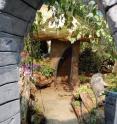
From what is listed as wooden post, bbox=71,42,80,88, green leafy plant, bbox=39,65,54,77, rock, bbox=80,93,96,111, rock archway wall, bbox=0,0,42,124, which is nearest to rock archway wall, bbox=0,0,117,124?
rock archway wall, bbox=0,0,42,124

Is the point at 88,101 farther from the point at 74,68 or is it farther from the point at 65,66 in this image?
the point at 65,66

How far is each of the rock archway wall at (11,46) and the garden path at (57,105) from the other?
575 centimetres

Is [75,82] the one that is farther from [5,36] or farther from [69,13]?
[5,36]

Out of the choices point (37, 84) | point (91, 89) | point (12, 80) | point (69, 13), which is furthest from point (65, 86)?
point (12, 80)

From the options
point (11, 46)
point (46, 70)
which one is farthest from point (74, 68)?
point (11, 46)

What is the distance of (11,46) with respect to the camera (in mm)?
3537

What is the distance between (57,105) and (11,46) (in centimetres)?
721

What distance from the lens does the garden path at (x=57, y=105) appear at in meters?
9.55

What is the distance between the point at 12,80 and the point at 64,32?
26.0ft

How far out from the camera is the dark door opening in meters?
13.1

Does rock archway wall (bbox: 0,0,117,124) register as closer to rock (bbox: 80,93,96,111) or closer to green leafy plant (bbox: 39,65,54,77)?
rock (bbox: 80,93,96,111)

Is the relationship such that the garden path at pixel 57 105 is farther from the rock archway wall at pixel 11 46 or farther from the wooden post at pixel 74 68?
the rock archway wall at pixel 11 46

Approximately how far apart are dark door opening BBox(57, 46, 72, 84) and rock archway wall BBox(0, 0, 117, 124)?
936cm

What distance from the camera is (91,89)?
1027 cm
